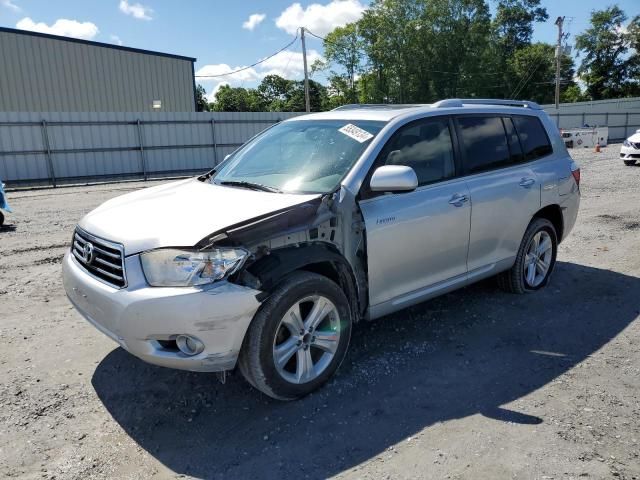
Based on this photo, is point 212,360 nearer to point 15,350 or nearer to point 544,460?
point 544,460

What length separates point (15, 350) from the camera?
3.95 metres

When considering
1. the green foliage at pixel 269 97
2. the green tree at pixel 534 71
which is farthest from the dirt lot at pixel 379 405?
the green foliage at pixel 269 97

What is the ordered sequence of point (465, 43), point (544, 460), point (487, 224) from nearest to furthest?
point (544, 460) < point (487, 224) < point (465, 43)

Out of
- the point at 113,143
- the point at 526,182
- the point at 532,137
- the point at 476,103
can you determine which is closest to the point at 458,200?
the point at 526,182

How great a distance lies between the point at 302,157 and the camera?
3.89 m

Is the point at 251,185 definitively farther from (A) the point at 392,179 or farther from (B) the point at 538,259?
(B) the point at 538,259

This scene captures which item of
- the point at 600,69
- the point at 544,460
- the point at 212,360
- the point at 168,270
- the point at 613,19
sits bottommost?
the point at 544,460

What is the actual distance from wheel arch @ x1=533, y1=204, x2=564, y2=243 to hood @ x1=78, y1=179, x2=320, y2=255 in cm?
288

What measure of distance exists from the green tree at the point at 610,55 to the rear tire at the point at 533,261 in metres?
67.8

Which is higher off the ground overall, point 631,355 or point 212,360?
point 212,360

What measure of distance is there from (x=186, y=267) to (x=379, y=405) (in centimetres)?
146

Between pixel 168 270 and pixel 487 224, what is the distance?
2749 mm

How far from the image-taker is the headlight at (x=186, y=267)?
9.18 ft

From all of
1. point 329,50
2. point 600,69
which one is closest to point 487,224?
point 329,50
